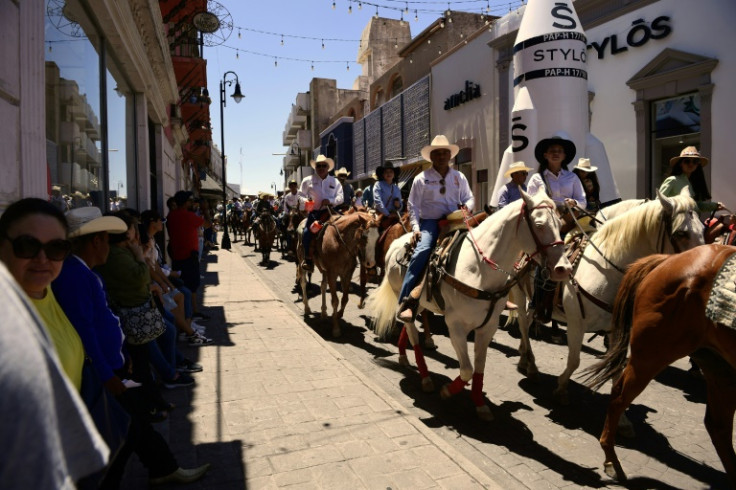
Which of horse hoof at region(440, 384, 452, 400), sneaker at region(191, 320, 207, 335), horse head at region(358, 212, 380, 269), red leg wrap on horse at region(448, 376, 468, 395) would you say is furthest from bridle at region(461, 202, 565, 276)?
sneaker at region(191, 320, 207, 335)

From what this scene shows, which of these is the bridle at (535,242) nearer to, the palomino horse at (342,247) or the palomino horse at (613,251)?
Result: the palomino horse at (613,251)

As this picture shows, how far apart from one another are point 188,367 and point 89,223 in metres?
3.07

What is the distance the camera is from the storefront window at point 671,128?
11.1m

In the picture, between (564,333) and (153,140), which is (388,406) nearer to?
(564,333)

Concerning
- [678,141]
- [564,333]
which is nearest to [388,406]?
[564,333]

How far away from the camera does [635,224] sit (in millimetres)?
4543

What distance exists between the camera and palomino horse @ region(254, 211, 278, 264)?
17.0m

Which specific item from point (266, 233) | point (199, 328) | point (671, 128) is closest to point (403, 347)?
point (199, 328)

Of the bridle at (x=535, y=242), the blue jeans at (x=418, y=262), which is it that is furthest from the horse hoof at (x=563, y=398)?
the blue jeans at (x=418, y=262)

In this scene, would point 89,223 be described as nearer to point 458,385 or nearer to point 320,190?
point 458,385

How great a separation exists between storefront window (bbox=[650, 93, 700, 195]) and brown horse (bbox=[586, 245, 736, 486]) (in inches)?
380

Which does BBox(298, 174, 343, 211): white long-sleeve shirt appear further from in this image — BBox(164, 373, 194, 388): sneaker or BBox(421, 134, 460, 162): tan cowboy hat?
BBox(164, 373, 194, 388): sneaker

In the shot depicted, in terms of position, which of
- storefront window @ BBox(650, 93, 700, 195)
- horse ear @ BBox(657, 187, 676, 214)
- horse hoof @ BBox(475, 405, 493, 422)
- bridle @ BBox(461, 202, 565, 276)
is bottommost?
horse hoof @ BBox(475, 405, 493, 422)

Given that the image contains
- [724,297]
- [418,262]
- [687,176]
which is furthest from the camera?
[687,176]
